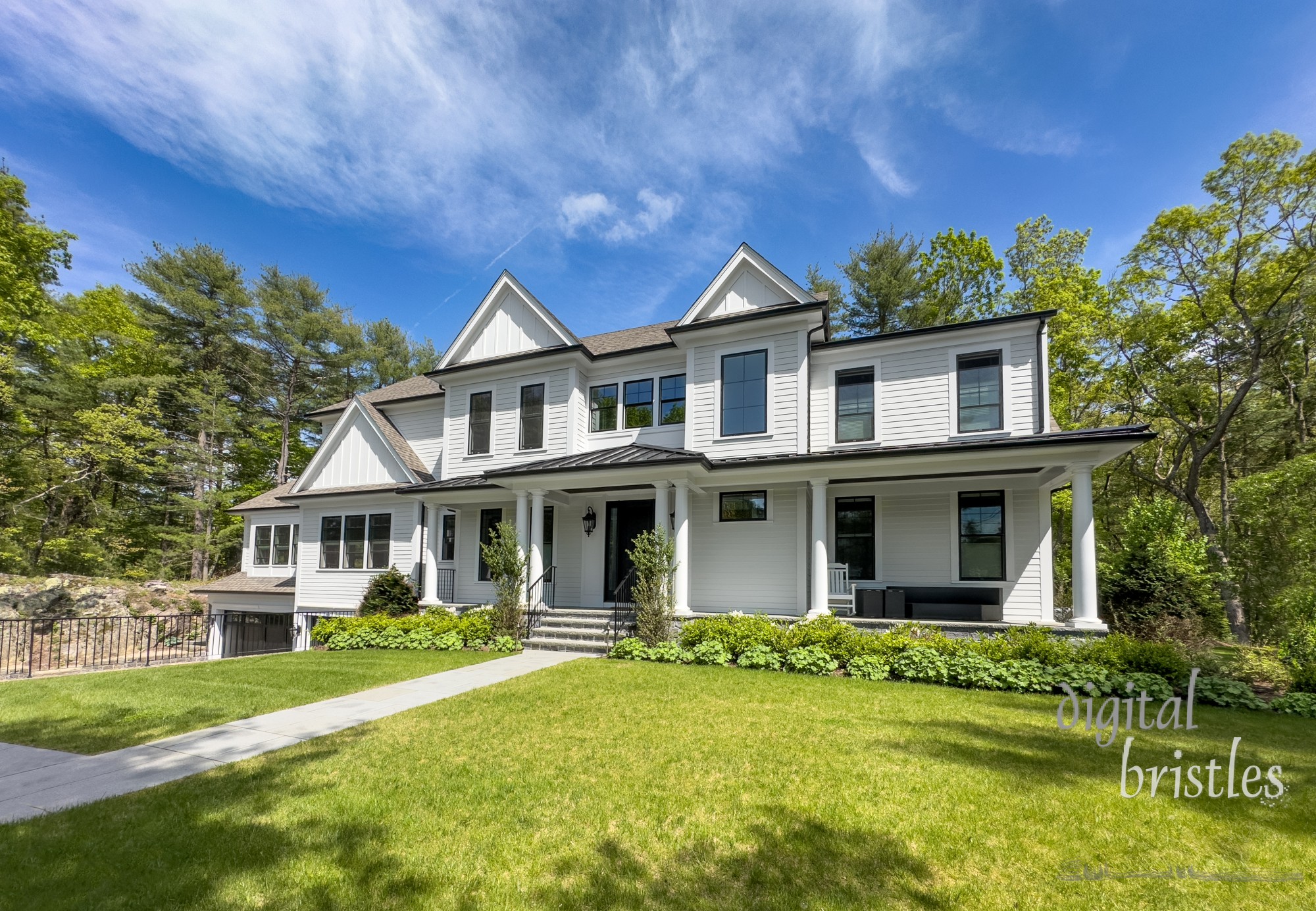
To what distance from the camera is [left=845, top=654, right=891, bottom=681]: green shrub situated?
9086 mm

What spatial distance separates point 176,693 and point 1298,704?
A: 1542 cm

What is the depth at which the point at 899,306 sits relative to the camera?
86.0 ft

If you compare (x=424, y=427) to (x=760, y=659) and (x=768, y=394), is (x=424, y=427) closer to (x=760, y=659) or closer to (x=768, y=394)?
(x=768, y=394)

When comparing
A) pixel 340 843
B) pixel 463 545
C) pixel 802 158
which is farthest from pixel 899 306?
pixel 340 843

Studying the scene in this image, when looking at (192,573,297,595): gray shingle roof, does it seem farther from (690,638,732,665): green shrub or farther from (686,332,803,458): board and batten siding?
(690,638,732,665): green shrub

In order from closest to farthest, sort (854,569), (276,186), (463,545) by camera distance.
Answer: (854,569) < (463,545) < (276,186)

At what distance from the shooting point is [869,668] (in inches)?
361

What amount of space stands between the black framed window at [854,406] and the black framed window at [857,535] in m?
1.51

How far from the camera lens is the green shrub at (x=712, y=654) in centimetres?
1034

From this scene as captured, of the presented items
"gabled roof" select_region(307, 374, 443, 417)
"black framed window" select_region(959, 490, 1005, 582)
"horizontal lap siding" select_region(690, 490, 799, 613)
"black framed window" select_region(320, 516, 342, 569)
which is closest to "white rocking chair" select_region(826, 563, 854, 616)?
"horizontal lap siding" select_region(690, 490, 799, 613)

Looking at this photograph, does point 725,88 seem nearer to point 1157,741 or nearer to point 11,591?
point 1157,741

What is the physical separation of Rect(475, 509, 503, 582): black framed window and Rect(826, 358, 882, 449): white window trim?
9.46m

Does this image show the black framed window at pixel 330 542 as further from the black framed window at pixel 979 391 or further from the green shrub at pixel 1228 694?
the green shrub at pixel 1228 694

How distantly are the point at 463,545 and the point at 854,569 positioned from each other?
10913 millimetres
